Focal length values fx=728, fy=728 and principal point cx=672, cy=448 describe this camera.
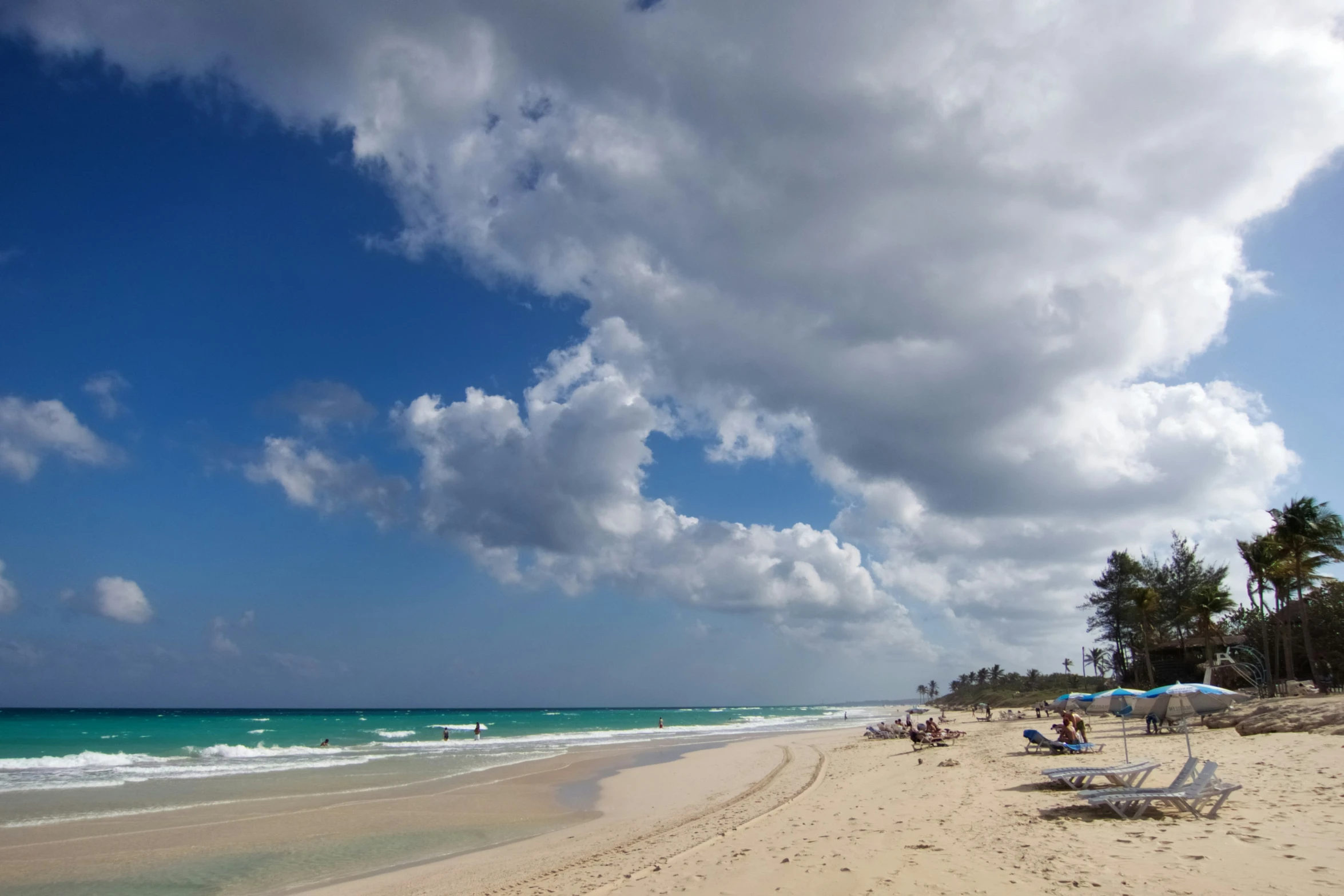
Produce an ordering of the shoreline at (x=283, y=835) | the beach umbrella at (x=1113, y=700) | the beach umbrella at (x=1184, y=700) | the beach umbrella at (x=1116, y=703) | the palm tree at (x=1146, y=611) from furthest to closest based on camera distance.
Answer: the palm tree at (x=1146, y=611), the beach umbrella at (x=1113, y=700), the beach umbrella at (x=1116, y=703), the beach umbrella at (x=1184, y=700), the shoreline at (x=283, y=835)

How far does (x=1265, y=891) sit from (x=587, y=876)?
755 centimetres

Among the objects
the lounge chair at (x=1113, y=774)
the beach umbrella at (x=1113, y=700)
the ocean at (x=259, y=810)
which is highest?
the lounge chair at (x=1113, y=774)

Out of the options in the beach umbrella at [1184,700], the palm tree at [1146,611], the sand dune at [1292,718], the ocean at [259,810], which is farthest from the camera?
the palm tree at [1146,611]

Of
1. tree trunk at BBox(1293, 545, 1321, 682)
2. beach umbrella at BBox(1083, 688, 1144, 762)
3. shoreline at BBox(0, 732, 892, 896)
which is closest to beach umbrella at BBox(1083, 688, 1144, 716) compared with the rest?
beach umbrella at BBox(1083, 688, 1144, 762)

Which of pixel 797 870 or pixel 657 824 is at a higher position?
pixel 797 870

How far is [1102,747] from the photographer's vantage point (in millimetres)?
20719

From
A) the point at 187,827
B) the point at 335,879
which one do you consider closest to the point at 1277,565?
the point at 335,879

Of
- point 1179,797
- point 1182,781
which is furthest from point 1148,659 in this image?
point 1179,797

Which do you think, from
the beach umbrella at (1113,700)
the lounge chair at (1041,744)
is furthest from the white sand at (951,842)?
the beach umbrella at (1113,700)

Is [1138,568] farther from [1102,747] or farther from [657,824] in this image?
[657,824]

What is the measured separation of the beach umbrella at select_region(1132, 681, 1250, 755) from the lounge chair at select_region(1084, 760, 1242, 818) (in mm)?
12432

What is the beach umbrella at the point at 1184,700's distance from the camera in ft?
68.5

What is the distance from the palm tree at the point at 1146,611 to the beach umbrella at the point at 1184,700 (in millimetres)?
23786

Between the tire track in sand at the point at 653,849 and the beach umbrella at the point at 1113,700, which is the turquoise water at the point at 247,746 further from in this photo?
the beach umbrella at the point at 1113,700
